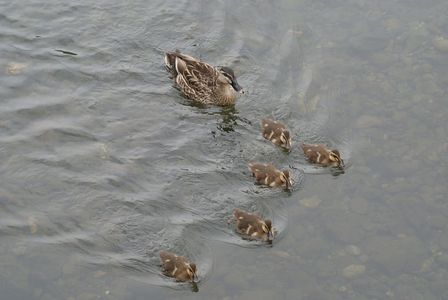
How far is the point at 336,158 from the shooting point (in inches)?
328

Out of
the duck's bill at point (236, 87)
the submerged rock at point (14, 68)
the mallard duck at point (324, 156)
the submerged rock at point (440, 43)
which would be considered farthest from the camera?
the submerged rock at point (440, 43)

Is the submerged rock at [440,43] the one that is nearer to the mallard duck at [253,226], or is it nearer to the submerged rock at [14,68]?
the mallard duck at [253,226]

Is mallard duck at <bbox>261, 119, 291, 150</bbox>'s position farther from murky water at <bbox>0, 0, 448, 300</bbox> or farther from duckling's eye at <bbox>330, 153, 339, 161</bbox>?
duckling's eye at <bbox>330, 153, 339, 161</bbox>

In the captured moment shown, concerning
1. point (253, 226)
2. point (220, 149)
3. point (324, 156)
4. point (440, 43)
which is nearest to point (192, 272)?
point (253, 226)

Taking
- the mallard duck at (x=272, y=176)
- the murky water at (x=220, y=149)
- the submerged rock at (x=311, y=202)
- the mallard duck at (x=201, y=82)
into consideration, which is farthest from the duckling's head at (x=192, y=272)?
the mallard duck at (x=201, y=82)

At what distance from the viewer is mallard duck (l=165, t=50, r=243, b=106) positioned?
9492 mm

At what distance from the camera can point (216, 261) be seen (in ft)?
23.5

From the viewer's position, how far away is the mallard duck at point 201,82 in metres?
9.49

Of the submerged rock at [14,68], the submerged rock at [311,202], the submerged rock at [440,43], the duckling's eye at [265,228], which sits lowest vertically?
the submerged rock at [14,68]

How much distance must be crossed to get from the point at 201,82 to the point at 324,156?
215 centimetres

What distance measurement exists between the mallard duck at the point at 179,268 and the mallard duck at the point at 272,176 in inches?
57.6

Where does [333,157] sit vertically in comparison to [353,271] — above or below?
above

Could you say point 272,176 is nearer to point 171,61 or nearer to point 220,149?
point 220,149

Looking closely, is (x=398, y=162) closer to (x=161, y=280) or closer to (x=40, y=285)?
(x=161, y=280)
